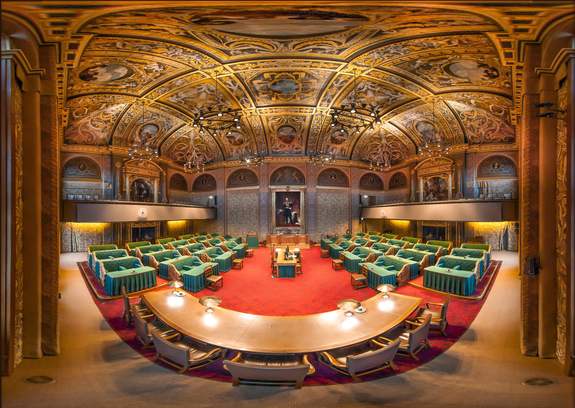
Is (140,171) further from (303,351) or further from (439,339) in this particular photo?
(439,339)

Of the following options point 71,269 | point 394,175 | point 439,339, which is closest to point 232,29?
point 439,339

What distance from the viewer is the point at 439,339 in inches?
211

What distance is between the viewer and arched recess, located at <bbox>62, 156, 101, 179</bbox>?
1573 cm

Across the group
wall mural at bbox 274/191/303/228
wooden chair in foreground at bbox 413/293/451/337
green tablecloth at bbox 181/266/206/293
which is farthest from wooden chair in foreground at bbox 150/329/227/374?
wall mural at bbox 274/191/303/228

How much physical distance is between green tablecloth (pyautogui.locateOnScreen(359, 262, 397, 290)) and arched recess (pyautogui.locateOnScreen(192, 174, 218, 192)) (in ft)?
54.9

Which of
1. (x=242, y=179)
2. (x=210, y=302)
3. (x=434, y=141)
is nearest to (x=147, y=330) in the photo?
(x=210, y=302)

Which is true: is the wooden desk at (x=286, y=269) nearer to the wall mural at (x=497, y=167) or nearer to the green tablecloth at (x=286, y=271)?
the green tablecloth at (x=286, y=271)

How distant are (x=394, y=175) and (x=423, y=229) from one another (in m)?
6.05

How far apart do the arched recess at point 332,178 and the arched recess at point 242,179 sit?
586 centimetres

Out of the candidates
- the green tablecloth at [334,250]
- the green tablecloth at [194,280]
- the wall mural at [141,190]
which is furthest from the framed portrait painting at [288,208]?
the green tablecloth at [194,280]

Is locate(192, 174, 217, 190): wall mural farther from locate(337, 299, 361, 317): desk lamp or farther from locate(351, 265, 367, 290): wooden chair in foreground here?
locate(337, 299, 361, 317): desk lamp

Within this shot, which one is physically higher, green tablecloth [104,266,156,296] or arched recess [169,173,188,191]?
arched recess [169,173,188,191]

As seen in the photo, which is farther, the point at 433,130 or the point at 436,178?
the point at 436,178

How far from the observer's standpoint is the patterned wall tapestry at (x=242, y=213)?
2022 centimetres
